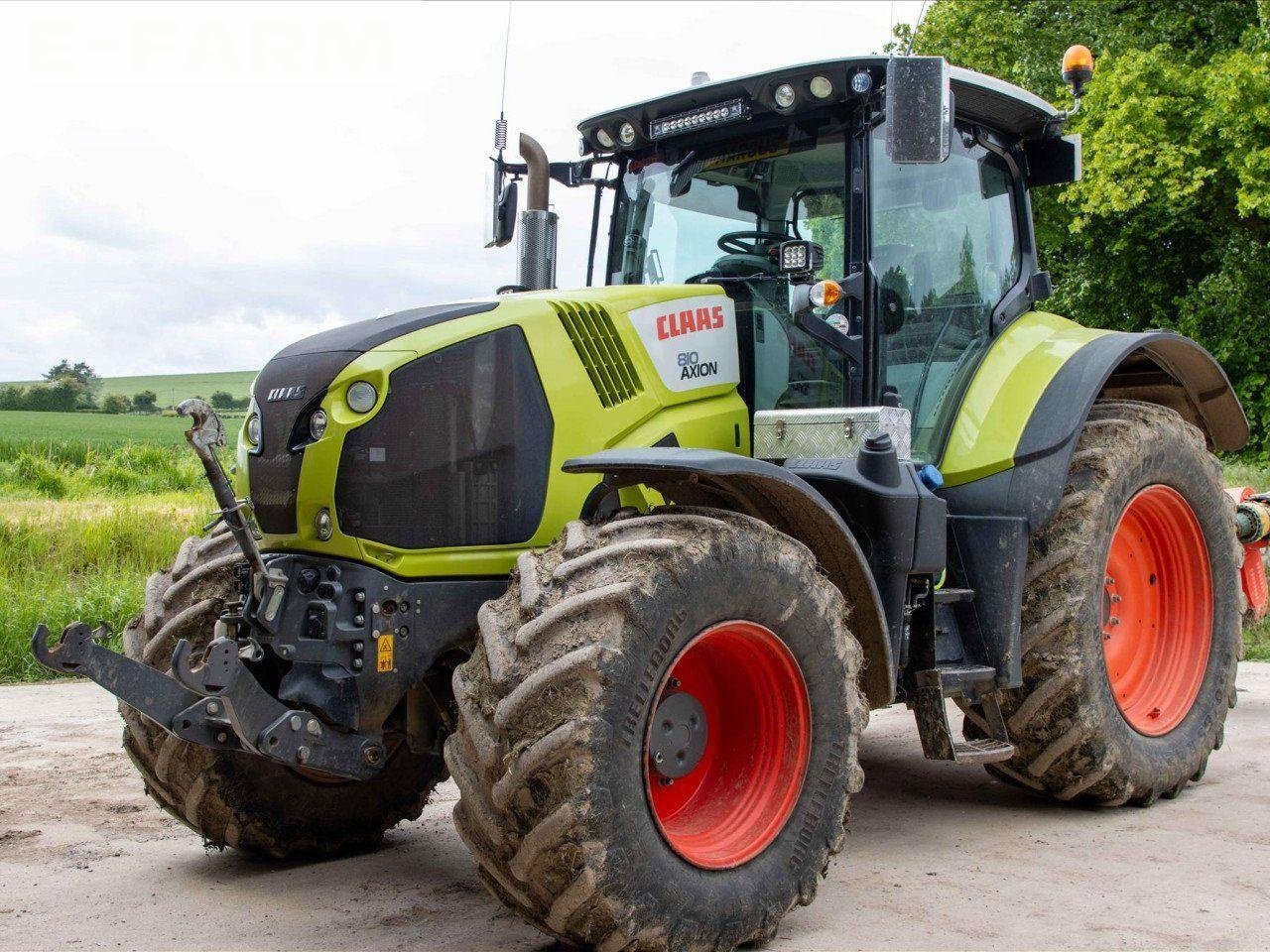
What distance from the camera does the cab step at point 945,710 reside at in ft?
15.4

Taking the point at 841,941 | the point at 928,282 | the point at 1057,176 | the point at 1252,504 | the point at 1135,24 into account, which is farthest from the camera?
the point at 1135,24

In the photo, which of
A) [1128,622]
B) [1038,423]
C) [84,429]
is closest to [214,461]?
[1038,423]

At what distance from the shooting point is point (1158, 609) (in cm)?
595

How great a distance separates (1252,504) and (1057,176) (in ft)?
8.29

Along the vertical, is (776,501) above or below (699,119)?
below

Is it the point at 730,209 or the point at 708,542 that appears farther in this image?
the point at 730,209

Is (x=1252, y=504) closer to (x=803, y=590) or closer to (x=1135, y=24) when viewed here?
(x=803, y=590)

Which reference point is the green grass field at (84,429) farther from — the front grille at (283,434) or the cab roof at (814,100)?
the front grille at (283,434)

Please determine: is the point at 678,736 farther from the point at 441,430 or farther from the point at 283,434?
the point at 283,434

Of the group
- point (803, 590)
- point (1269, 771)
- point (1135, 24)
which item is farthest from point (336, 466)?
point (1135, 24)

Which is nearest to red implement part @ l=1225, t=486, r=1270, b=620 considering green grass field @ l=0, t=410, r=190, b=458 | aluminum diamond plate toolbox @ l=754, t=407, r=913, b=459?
aluminum diamond plate toolbox @ l=754, t=407, r=913, b=459

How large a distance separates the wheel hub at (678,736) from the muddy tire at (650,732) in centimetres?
2

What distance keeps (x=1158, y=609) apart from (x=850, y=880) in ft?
7.85

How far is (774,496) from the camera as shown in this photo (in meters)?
4.09
